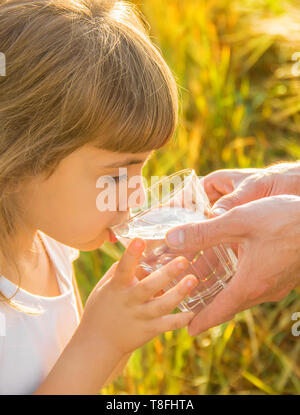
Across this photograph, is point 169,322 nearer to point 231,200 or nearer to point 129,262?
point 129,262

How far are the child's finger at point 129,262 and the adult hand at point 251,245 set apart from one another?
3.7 inches

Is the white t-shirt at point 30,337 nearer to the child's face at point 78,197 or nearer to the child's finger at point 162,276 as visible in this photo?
the child's face at point 78,197

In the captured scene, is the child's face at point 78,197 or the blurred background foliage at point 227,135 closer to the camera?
the child's face at point 78,197

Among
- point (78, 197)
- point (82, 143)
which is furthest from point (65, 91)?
point (78, 197)

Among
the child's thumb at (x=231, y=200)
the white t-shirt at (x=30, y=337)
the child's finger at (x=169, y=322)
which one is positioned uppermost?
the child's thumb at (x=231, y=200)

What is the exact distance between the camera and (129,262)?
1.58 meters

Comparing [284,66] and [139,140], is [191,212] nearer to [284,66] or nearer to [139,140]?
[139,140]

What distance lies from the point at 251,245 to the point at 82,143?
1.84 feet

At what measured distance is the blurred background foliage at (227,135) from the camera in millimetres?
2766

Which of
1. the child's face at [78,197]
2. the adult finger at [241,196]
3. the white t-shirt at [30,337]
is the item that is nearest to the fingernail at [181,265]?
the child's face at [78,197]

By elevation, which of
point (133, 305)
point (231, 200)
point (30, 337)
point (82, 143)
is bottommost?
point (30, 337)

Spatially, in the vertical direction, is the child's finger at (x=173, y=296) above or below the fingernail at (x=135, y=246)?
below

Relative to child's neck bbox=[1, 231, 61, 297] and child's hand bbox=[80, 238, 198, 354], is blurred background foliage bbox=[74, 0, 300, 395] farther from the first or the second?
child's hand bbox=[80, 238, 198, 354]
